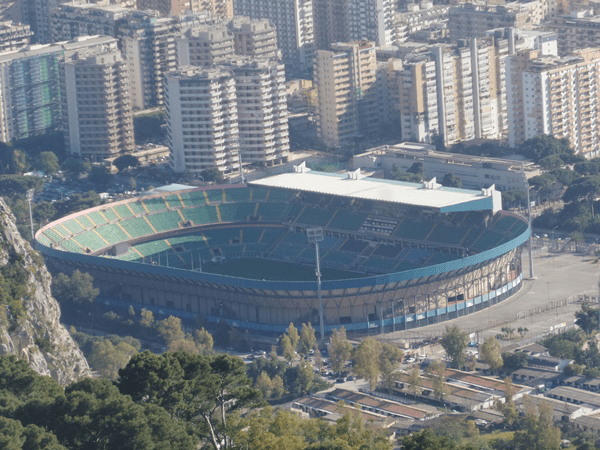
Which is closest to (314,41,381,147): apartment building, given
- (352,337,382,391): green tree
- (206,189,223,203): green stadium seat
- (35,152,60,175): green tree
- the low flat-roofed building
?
the low flat-roofed building

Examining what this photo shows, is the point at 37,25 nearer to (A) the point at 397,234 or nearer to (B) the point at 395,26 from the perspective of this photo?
(B) the point at 395,26

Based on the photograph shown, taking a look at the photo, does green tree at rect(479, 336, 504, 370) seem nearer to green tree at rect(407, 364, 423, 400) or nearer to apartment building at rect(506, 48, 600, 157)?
green tree at rect(407, 364, 423, 400)

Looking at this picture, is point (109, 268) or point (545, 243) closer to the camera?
point (109, 268)

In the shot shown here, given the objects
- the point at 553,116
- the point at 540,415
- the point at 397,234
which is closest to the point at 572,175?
the point at 553,116

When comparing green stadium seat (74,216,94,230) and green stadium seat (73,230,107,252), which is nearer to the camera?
green stadium seat (73,230,107,252)

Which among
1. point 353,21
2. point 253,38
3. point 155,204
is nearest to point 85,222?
point 155,204

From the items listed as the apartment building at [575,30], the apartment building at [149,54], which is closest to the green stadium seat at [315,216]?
the apartment building at [149,54]
